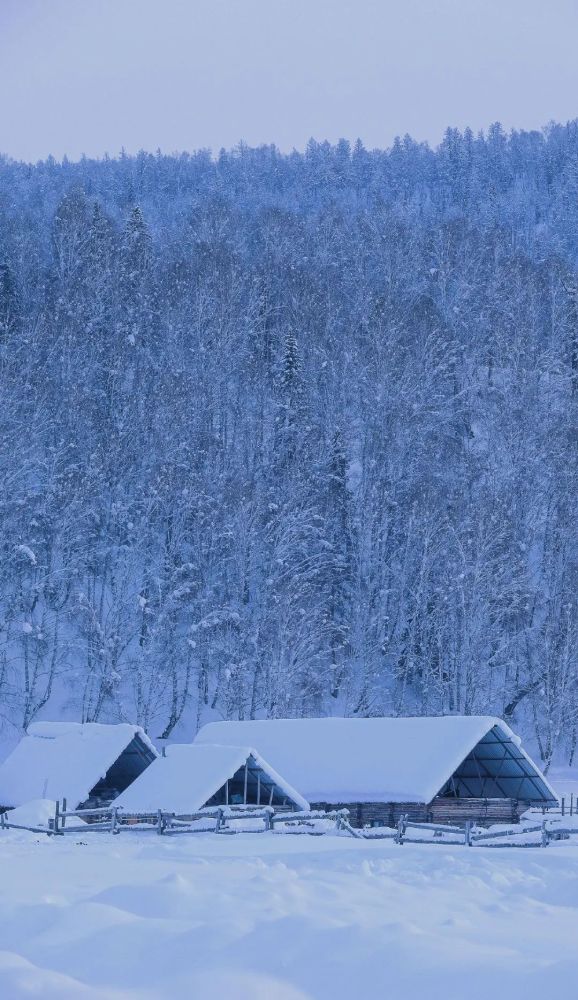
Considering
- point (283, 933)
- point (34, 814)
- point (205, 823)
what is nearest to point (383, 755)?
point (205, 823)

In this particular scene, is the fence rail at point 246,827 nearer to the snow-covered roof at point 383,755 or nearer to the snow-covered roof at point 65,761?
the snow-covered roof at point 383,755

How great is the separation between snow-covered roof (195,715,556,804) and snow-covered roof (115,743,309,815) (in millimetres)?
1223

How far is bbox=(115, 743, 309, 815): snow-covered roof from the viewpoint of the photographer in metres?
28.0

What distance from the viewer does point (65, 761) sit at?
32.4 m

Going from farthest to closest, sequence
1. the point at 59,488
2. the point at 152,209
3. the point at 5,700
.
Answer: the point at 152,209, the point at 59,488, the point at 5,700

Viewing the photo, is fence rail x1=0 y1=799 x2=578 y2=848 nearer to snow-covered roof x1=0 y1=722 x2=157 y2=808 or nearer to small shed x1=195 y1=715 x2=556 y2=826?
small shed x1=195 y1=715 x2=556 y2=826

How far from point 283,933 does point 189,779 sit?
20403 mm

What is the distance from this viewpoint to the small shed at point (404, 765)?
96.4 feet

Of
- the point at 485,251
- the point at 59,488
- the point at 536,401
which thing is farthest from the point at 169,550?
the point at 485,251

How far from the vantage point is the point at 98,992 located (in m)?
7.30

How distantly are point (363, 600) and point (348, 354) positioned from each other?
1623 centimetres

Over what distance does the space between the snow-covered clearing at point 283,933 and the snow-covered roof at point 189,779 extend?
1300 cm

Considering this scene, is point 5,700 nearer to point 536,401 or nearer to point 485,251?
point 536,401

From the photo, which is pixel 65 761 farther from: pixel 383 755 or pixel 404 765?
pixel 404 765
